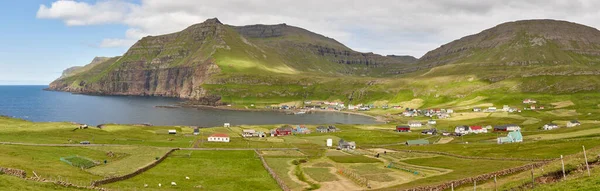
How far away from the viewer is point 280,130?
15512cm

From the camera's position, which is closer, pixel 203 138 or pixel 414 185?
pixel 414 185

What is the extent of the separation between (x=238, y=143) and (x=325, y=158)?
39.2m

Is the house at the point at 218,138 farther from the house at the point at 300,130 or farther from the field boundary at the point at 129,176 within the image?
the house at the point at 300,130

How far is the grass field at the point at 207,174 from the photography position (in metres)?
63.8

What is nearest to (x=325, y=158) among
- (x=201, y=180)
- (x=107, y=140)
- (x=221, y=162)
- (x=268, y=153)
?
(x=268, y=153)

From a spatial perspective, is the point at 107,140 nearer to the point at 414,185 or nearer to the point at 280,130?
the point at 280,130

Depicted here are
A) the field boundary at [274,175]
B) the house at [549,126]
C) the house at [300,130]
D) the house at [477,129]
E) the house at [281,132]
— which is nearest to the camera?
the field boundary at [274,175]

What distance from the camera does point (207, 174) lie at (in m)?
73.6

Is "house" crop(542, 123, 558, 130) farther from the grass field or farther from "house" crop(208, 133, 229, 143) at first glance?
"house" crop(208, 133, 229, 143)

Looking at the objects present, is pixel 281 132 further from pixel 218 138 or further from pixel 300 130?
pixel 218 138

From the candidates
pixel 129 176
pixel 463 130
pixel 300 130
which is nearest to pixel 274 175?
pixel 129 176

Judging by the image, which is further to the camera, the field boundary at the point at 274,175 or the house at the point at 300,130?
the house at the point at 300,130

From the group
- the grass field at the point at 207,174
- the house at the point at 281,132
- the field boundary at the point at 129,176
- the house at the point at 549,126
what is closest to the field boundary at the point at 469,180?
the grass field at the point at 207,174

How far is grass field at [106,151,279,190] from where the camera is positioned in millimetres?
63841
